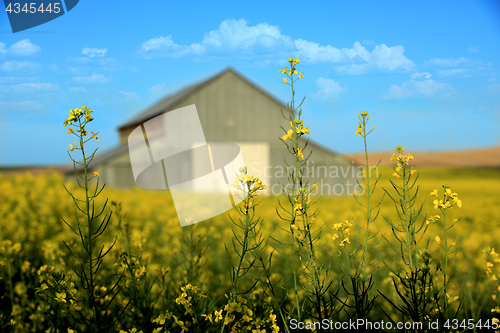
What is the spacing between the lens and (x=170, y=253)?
379 centimetres

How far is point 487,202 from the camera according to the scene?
9328 millimetres

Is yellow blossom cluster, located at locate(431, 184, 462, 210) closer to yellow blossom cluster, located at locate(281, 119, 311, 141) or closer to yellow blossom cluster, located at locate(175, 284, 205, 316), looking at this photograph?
yellow blossom cluster, located at locate(281, 119, 311, 141)

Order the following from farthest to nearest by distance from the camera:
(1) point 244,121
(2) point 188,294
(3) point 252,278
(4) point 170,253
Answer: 1. (1) point 244,121
2. (4) point 170,253
3. (3) point 252,278
4. (2) point 188,294

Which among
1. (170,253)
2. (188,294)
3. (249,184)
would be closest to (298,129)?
(249,184)

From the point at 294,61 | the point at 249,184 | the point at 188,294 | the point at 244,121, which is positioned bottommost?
the point at 188,294

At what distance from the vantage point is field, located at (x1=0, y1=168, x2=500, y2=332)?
1969 mm

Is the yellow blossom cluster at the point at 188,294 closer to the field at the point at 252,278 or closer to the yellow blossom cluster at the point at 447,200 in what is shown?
the field at the point at 252,278

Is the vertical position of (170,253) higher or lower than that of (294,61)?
lower

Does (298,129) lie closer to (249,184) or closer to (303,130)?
(303,130)

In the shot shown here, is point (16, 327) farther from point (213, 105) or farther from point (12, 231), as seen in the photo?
point (213, 105)

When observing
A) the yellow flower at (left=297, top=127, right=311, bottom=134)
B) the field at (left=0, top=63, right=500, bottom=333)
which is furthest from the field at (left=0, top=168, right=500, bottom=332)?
the yellow flower at (left=297, top=127, right=311, bottom=134)

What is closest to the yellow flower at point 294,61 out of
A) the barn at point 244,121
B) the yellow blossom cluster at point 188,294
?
the yellow blossom cluster at point 188,294

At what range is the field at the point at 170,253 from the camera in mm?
1969

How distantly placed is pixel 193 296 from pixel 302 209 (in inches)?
25.1
